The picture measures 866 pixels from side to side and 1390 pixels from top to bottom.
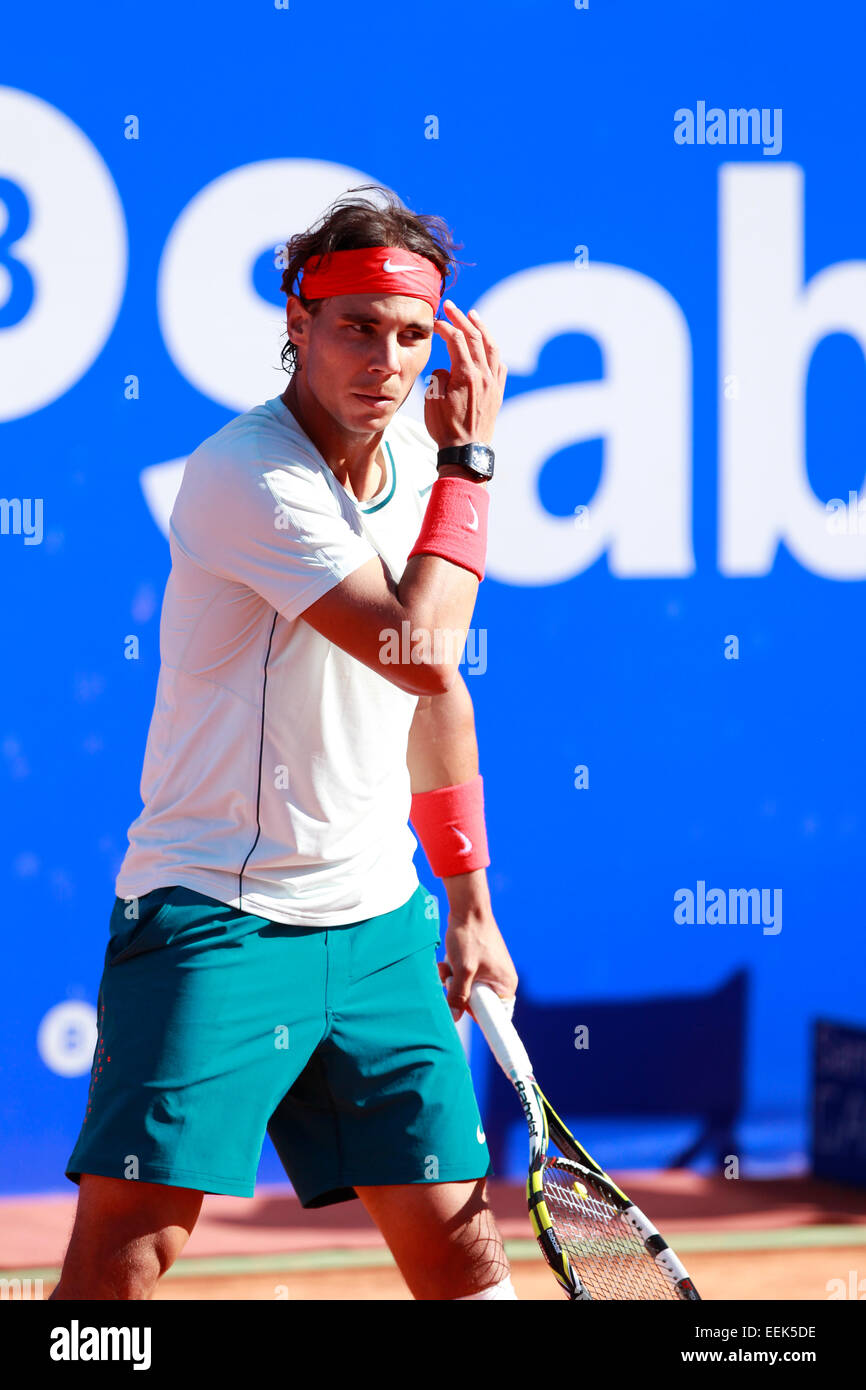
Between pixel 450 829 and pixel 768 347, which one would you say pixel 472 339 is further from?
pixel 768 347

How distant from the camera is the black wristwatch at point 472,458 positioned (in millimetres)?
2311

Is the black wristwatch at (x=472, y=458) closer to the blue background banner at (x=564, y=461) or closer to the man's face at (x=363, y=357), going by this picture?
the man's face at (x=363, y=357)

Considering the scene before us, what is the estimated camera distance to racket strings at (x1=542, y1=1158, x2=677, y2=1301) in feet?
8.17

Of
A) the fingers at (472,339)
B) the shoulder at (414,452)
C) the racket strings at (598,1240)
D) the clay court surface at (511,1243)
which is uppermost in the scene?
the fingers at (472,339)

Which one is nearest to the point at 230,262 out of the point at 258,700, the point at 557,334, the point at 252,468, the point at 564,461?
the point at 557,334

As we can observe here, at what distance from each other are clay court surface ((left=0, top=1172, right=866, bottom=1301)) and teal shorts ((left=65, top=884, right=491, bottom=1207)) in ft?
4.74

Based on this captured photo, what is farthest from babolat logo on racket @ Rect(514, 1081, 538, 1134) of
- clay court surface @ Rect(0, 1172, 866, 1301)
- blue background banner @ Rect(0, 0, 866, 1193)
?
blue background banner @ Rect(0, 0, 866, 1193)

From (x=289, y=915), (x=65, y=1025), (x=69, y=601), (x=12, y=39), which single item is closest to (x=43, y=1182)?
(x=65, y=1025)

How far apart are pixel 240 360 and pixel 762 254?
1382 millimetres

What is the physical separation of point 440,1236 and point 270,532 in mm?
992

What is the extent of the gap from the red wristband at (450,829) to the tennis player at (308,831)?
0.19 m

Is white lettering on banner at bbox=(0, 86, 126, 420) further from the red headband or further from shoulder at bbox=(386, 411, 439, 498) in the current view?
the red headband

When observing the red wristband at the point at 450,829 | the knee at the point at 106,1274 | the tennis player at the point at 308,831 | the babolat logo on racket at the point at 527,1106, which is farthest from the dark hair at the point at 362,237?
the knee at the point at 106,1274

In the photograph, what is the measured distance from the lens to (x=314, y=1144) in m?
2.35
